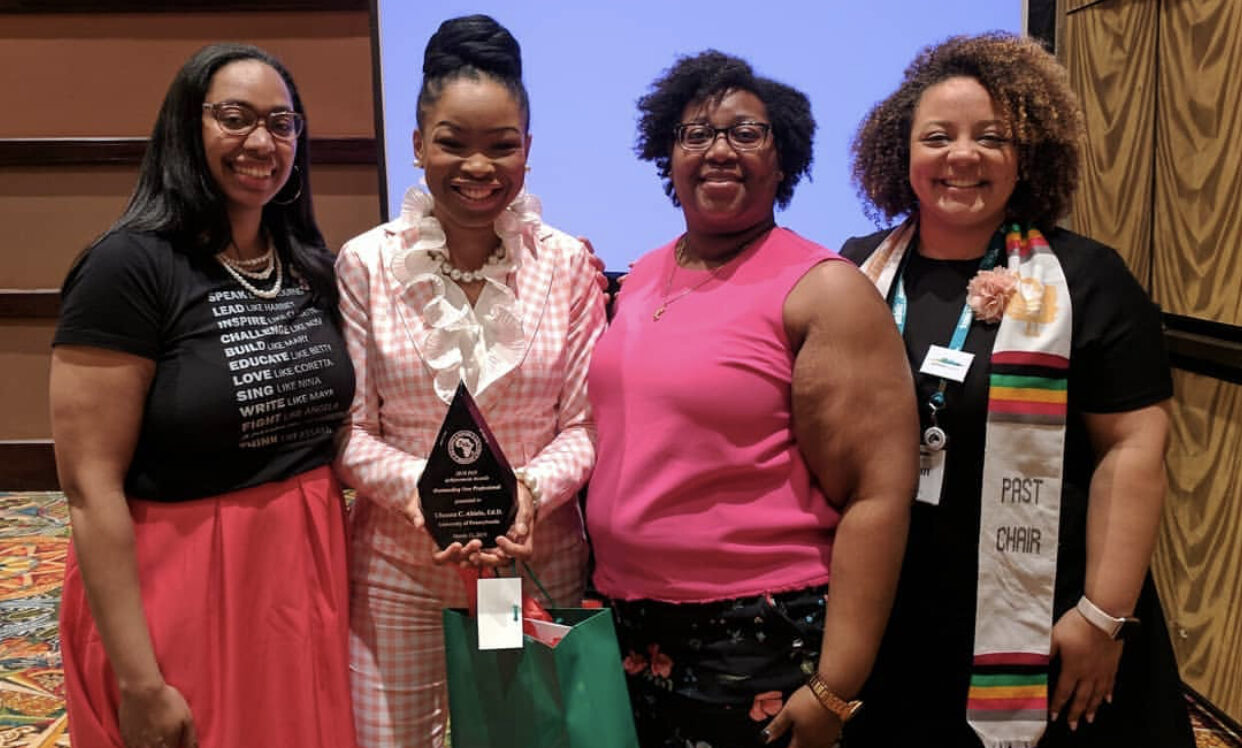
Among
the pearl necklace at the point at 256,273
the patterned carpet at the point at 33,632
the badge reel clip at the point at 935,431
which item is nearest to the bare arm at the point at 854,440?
the badge reel clip at the point at 935,431

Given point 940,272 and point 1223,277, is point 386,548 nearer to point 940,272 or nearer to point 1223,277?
point 940,272

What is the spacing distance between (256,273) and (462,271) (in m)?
0.35

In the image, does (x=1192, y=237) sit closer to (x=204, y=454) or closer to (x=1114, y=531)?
(x=1114, y=531)

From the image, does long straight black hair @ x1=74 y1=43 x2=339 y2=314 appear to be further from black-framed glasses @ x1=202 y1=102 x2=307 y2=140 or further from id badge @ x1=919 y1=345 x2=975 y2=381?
id badge @ x1=919 y1=345 x2=975 y2=381

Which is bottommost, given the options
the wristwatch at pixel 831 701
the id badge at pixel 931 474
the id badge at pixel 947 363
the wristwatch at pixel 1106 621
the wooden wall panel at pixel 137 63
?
the wristwatch at pixel 831 701

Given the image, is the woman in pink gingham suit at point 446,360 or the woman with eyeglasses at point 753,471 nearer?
the woman with eyeglasses at point 753,471

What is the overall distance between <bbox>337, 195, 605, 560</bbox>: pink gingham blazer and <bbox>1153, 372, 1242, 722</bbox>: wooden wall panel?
6.77 ft

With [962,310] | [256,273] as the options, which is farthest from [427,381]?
[962,310]

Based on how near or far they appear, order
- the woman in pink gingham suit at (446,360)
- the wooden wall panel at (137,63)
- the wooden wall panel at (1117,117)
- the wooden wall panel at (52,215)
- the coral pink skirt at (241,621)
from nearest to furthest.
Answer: the coral pink skirt at (241,621) → the woman in pink gingham suit at (446,360) → the wooden wall panel at (1117,117) → the wooden wall panel at (137,63) → the wooden wall panel at (52,215)

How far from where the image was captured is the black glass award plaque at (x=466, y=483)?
4.96 feet

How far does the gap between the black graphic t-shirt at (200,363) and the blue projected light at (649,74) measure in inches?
89.1

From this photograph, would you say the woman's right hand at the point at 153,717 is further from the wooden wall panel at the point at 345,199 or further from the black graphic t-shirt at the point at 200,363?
the wooden wall panel at the point at 345,199

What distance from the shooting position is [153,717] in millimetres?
1566

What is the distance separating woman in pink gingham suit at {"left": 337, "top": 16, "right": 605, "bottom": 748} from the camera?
1709 mm
